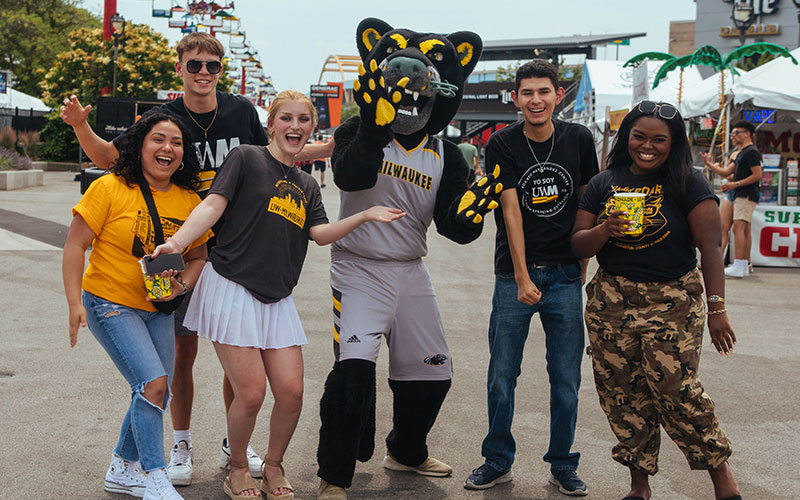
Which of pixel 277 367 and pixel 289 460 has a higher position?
pixel 277 367

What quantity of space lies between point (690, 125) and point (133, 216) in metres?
12.6

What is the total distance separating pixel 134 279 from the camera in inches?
146

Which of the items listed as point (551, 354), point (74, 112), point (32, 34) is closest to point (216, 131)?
point (74, 112)

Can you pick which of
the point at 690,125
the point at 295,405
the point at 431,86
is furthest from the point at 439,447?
the point at 690,125

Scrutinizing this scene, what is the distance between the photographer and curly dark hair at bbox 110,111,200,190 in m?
3.77

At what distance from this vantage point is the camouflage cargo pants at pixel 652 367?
364cm

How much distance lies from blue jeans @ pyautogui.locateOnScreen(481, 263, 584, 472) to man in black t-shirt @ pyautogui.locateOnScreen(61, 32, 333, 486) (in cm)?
123

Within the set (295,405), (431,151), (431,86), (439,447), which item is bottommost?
(439,447)

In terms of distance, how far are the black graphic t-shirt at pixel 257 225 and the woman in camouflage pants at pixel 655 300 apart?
53.7 inches

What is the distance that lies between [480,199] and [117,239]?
1.64 metres

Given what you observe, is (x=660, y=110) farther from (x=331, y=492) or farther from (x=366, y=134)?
(x=331, y=492)

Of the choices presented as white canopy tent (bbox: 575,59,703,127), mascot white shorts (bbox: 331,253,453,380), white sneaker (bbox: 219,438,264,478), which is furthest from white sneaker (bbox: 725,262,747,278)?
white sneaker (bbox: 219,438,264,478)

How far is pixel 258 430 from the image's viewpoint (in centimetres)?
491

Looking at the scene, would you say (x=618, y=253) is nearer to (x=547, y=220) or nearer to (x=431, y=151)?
(x=547, y=220)
